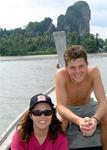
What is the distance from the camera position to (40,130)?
11.2 feet

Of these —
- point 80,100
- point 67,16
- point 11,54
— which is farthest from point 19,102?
point 67,16

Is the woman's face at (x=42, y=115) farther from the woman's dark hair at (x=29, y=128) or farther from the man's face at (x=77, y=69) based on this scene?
the man's face at (x=77, y=69)

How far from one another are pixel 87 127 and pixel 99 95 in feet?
1.79

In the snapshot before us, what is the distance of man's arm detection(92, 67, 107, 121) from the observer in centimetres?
387

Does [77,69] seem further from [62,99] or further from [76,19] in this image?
[76,19]

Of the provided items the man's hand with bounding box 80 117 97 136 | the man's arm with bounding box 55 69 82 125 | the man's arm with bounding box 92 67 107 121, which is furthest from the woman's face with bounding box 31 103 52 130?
the man's arm with bounding box 92 67 107 121

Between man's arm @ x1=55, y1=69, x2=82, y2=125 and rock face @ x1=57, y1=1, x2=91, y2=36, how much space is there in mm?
104876

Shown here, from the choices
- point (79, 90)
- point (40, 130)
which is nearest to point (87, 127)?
point (40, 130)

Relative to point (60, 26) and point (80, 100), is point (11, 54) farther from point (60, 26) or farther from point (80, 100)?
point (80, 100)

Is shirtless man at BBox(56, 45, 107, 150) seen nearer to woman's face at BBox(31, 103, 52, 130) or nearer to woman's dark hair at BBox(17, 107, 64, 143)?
woman's dark hair at BBox(17, 107, 64, 143)

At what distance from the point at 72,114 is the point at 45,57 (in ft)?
228

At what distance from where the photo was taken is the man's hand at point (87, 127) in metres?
3.54

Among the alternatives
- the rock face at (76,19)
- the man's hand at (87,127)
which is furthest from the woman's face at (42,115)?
the rock face at (76,19)

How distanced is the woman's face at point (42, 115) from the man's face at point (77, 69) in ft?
2.15
